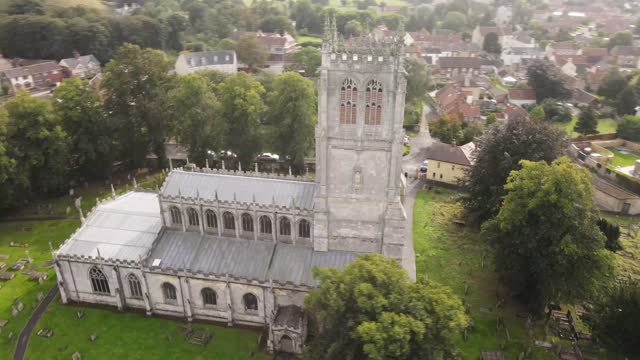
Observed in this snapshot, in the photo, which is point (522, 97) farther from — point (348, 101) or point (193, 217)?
point (193, 217)

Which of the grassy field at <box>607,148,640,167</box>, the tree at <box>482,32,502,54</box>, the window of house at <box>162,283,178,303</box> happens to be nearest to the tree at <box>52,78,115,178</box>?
the window of house at <box>162,283,178,303</box>

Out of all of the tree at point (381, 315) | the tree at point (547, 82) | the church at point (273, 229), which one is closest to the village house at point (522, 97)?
the tree at point (547, 82)

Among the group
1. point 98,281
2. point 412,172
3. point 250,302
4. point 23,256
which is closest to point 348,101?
point 250,302

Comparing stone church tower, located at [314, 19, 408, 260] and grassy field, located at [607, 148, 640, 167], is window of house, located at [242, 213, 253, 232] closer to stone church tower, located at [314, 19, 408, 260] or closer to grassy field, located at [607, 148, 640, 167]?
stone church tower, located at [314, 19, 408, 260]

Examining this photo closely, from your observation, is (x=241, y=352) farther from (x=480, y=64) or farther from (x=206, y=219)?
(x=480, y=64)

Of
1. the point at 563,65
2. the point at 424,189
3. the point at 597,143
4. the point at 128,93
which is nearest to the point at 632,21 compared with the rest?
the point at 563,65
